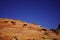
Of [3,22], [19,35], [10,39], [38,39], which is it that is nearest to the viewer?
[10,39]

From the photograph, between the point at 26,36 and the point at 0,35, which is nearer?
the point at 0,35

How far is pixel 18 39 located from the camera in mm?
24781

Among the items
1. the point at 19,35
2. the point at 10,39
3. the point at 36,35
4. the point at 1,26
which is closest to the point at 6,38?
the point at 10,39

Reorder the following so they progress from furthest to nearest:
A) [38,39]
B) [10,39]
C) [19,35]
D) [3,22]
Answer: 1. [3,22]
2. [38,39]
3. [19,35]
4. [10,39]

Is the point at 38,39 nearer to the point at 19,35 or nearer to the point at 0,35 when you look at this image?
the point at 19,35

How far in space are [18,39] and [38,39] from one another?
4.73 meters

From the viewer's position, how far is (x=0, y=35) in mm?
24828

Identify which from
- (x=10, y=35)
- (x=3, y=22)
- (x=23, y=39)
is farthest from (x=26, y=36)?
(x=3, y=22)

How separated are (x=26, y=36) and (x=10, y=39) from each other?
392 cm

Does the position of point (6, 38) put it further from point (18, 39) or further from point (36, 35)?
point (36, 35)

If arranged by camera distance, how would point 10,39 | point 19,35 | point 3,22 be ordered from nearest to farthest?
point 10,39, point 19,35, point 3,22

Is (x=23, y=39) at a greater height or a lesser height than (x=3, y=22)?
lesser

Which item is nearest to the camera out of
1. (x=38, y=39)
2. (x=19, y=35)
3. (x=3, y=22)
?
(x=19, y=35)

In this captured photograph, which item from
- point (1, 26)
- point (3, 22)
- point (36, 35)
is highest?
point (3, 22)
